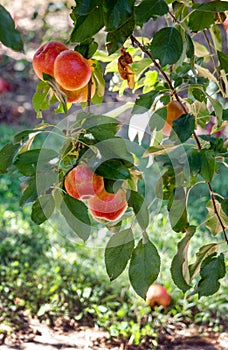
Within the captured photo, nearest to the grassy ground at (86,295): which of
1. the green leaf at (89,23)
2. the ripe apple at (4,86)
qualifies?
the green leaf at (89,23)

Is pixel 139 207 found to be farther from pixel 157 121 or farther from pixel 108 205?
pixel 157 121

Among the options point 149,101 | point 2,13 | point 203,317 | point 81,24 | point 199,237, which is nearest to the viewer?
point 2,13

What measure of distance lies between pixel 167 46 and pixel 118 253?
0.94 ft

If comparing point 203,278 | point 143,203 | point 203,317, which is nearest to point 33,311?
point 203,317

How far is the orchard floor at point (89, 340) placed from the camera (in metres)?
2.16

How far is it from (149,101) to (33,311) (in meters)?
1.53

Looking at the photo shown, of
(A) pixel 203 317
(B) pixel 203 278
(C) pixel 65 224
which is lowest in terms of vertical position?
(A) pixel 203 317

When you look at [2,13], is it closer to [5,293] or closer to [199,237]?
[5,293]

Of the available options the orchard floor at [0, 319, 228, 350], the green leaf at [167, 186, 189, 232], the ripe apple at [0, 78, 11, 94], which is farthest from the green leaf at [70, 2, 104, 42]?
the ripe apple at [0, 78, 11, 94]

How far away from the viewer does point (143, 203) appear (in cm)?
84

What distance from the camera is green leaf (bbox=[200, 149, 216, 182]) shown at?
88cm

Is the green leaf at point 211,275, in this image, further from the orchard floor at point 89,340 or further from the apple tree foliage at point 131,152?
the orchard floor at point 89,340

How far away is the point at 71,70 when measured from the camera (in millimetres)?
844

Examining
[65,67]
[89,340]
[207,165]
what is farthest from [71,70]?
[89,340]
